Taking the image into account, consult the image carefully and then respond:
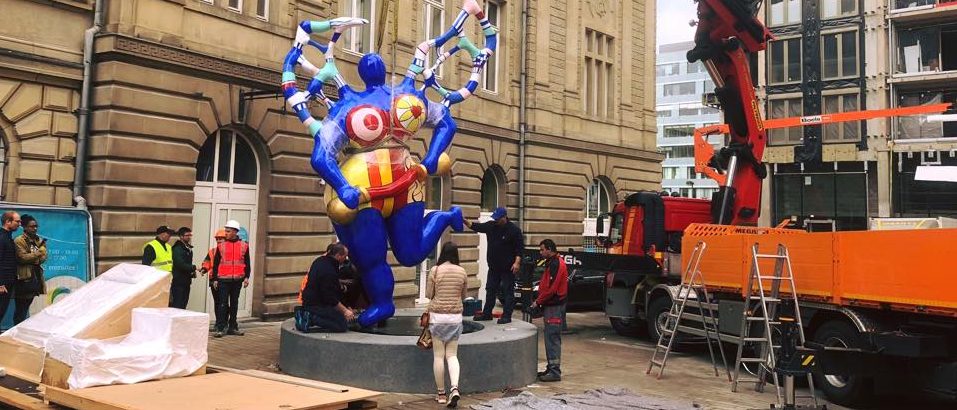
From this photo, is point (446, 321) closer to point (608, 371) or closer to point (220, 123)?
point (608, 371)

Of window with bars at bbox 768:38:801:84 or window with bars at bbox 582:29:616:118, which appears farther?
window with bars at bbox 768:38:801:84

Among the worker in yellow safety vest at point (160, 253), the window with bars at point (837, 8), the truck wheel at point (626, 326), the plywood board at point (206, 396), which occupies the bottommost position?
the truck wheel at point (626, 326)

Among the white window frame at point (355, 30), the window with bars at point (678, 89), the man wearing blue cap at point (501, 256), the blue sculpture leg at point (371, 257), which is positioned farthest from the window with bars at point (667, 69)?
the blue sculpture leg at point (371, 257)

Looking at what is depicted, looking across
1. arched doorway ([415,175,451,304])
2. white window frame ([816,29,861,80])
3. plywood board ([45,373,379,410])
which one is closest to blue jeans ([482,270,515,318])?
plywood board ([45,373,379,410])

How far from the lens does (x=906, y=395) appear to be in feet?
31.3

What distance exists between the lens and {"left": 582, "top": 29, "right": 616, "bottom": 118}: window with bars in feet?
81.1

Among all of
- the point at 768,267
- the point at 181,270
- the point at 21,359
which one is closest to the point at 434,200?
the point at 181,270

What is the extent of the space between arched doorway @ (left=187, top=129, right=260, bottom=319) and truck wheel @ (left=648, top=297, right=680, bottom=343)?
7926 millimetres

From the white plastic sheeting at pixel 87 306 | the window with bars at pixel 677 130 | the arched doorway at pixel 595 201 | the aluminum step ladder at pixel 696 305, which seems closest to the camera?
the white plastic sheeting at pixel 87 306

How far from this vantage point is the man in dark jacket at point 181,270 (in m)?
11.6

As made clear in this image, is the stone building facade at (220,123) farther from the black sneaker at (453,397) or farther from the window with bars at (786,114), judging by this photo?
the window with bars at (786,114)

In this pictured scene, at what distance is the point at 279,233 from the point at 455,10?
829 cm

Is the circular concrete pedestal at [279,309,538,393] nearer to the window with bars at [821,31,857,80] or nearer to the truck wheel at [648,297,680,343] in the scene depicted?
the truck wheel at [648,297,680,343]

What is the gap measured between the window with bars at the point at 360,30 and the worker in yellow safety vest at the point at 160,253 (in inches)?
269
